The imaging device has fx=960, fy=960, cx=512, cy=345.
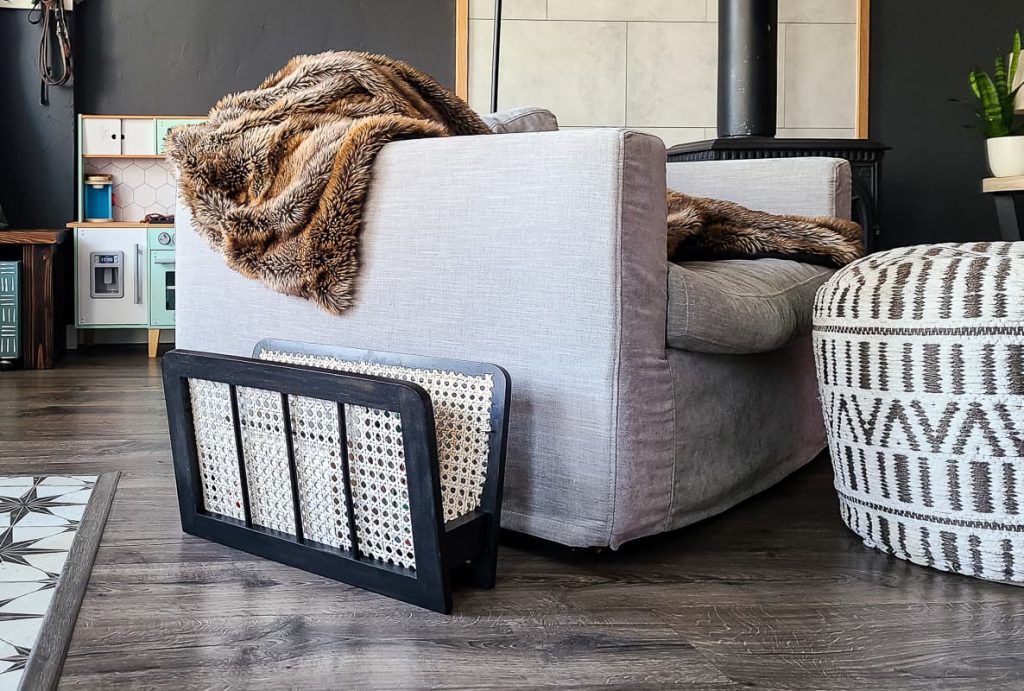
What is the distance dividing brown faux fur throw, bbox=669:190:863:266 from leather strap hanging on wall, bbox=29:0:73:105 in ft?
11.8

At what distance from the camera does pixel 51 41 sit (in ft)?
15.0

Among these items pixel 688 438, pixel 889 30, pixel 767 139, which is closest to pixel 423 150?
pixel 688 438

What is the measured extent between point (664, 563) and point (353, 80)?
101cm

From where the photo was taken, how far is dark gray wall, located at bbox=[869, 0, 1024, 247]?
5.02 metres

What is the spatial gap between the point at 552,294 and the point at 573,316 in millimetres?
48

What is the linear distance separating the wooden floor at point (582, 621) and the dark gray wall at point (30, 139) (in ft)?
11.4

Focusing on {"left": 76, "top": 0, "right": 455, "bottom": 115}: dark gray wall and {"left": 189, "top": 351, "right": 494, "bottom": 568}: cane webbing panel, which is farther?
{"left": 76, "top": 0, "right": 455, "bottom": 115}: dark gray wall

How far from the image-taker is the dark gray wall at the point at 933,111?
5.02 metres

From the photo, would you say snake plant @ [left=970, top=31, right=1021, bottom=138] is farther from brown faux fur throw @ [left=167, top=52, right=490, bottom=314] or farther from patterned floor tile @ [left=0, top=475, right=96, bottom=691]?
patterned floor tile @ [left=0, top=475, right=96, bottom=691]

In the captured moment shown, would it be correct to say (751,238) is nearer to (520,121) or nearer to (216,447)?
(520,121)

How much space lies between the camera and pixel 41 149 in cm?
466

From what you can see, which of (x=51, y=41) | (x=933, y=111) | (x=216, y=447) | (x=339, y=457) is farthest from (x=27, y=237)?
(x=933, y=111)

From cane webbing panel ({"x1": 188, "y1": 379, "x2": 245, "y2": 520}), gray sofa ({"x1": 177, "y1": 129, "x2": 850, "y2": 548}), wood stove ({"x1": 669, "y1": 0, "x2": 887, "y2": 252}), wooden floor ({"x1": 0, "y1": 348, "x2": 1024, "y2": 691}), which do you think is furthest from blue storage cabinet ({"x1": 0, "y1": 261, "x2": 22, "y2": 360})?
wood stove ({"x1": 669, "y1": 0, "x2": 887, "y2": 252})

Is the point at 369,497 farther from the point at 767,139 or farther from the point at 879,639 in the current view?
the point at 767,139
